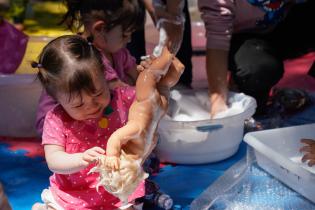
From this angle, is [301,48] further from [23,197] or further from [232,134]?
[23,197]

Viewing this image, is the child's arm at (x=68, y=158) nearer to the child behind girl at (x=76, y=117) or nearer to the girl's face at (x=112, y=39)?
the child behind girl at (x=76, y=117)

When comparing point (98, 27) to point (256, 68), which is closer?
point (98, 27)

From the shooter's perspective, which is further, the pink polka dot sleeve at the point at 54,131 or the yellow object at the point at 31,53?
the yellow object at the point at 31,53

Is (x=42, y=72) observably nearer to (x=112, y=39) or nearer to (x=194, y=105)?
(x=112, y=39)

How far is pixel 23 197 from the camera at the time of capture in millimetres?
1522

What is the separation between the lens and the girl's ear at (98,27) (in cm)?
156

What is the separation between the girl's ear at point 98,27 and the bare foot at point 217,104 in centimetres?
45

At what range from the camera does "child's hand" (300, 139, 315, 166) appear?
4.80 ft

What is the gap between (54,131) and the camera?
4.08ft

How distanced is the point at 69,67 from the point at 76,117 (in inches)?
5.0

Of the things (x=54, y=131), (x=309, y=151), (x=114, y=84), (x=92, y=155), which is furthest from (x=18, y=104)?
(x=309, y=151)

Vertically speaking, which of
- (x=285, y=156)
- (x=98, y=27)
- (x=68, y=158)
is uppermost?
(x=98, y=27)

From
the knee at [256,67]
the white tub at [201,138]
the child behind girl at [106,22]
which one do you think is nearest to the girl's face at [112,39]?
the child behind girl at [106,22]

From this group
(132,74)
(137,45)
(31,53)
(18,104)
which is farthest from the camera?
(31,53)
